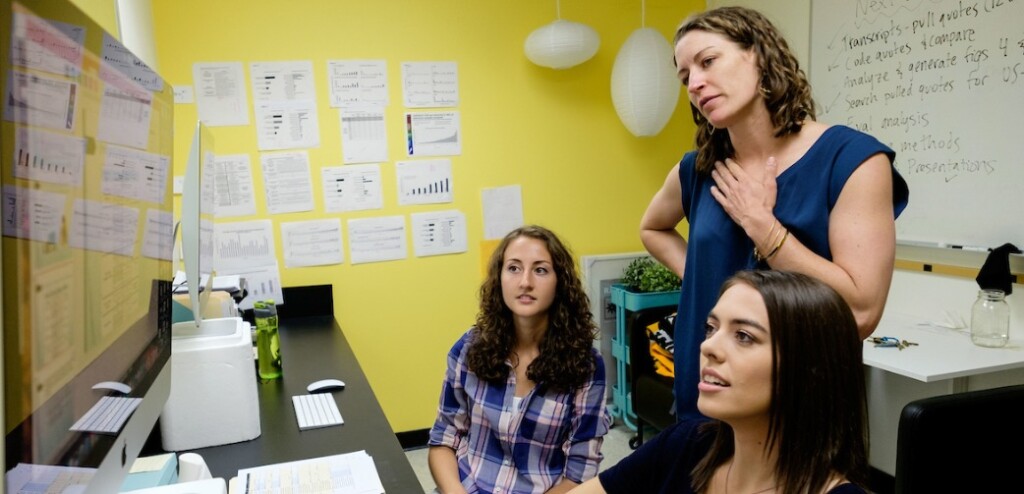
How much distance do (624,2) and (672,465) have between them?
2.83 meters

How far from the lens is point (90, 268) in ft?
2.09

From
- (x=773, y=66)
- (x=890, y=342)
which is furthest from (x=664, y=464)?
(x=890, y=342)

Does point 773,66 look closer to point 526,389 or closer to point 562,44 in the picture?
point 526,389

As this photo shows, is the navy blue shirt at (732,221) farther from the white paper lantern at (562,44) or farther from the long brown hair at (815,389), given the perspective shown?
the white paper lantern at (562,44)

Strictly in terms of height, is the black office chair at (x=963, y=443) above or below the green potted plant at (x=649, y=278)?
below

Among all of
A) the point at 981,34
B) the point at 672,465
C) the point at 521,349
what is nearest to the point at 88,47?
the point at 672,465

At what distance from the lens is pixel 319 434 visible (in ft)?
4.91

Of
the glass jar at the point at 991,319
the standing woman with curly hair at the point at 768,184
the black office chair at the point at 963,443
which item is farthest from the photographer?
the glass jar at the point at 991,319

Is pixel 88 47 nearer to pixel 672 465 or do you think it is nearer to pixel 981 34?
pixel 672 465

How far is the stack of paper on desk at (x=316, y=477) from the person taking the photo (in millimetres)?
1165

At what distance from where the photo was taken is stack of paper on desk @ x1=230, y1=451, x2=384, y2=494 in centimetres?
117

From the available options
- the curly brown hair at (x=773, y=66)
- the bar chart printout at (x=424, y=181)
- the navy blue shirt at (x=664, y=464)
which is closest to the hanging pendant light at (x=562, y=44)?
the bar chart printout at (x=424, y=181)

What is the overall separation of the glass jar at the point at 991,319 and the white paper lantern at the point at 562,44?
183 centimetres

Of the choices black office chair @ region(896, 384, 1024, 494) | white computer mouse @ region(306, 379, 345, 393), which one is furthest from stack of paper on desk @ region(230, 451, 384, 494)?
black office chair @ region(896, 384, 1024, 494)
